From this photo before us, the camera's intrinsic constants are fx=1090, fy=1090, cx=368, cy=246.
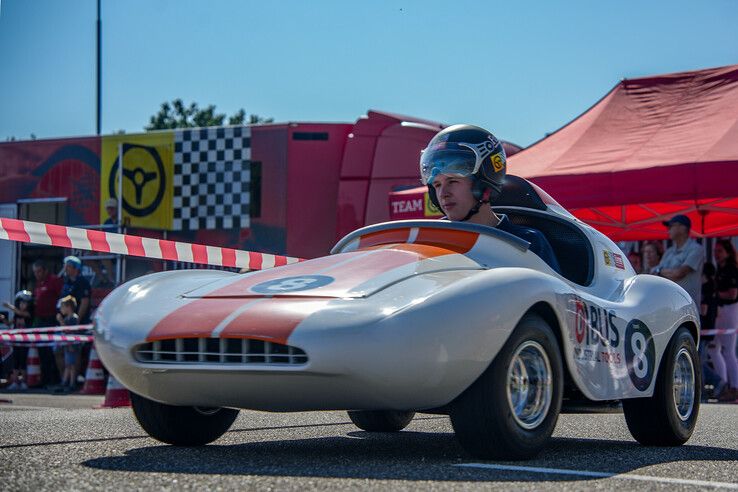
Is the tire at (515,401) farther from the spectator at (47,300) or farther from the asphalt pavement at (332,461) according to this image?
the spectator at (47,300)

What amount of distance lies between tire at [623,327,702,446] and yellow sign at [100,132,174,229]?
9629 millimetres

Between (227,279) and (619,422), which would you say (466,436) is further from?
(619,422)

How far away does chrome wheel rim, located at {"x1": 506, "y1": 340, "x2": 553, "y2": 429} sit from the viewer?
13.8ft

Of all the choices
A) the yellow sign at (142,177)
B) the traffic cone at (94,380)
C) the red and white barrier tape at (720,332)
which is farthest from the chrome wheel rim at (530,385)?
the yellow sign at (142,177)

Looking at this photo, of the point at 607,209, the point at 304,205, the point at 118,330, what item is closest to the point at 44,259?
the point at 304,205

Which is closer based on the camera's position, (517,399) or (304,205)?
(517,399)

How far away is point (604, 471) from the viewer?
3.93 m

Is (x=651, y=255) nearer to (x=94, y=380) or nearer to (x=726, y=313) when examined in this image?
(x=726, y=313)

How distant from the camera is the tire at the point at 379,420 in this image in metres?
5.72

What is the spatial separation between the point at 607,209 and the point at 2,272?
820cm

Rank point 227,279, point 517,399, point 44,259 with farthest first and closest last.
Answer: point 44,259 → point 227,279 → point 517,399

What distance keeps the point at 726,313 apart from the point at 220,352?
26.8ft

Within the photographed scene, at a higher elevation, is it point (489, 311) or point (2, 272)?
point (489, 311)

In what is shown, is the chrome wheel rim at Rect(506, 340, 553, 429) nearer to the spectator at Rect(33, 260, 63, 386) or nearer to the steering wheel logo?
the spectator at Rect(33, 260, 63, 386)
